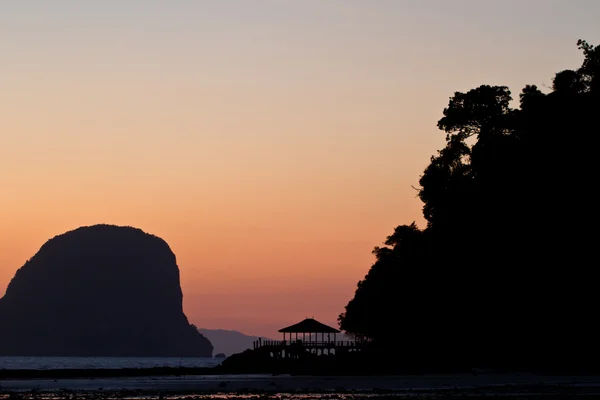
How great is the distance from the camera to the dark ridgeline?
6097 centimetres

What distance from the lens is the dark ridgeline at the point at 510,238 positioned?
61.0 meters

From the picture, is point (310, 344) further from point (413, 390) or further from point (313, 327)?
point (413, 390)

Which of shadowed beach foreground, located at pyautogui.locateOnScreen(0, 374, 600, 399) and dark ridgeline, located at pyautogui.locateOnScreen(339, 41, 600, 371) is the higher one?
dark ridgeline, located at pyautogui.locateOnScreen(339, 41, 600, 371)

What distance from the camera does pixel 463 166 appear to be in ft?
254

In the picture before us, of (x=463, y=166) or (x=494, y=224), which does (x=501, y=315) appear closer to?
(x=494, y=224)

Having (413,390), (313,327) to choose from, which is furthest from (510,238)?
(313,327)

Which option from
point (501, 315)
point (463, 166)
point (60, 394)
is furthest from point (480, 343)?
point (60, 394)

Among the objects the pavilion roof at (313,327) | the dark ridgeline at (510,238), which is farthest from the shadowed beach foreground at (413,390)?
the pavilion roof at (313,327)

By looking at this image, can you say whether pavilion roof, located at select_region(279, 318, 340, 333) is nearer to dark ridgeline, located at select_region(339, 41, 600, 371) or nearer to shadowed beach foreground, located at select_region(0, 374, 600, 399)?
dark ridgeline, located at select_region(339, 41, 600, 371)

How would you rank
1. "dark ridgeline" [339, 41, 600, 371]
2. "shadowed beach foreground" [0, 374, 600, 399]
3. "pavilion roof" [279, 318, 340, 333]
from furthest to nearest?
"pavilion roof" [279, 318, 340, 333] < "dark ridgeline" [339, 41, 600, 371] < "shadowed beach foreground" [0, 374, 600, 399]

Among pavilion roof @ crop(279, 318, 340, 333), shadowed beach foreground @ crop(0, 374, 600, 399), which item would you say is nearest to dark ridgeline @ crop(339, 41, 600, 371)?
shadowed beach foreground @ crop(0, 374, 600, 399)

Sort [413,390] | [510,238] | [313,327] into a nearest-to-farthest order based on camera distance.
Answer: [413,390], [510,238], [313,327]

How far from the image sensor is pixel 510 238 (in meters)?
64.4

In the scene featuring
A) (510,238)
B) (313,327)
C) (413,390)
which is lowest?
(413,390)
